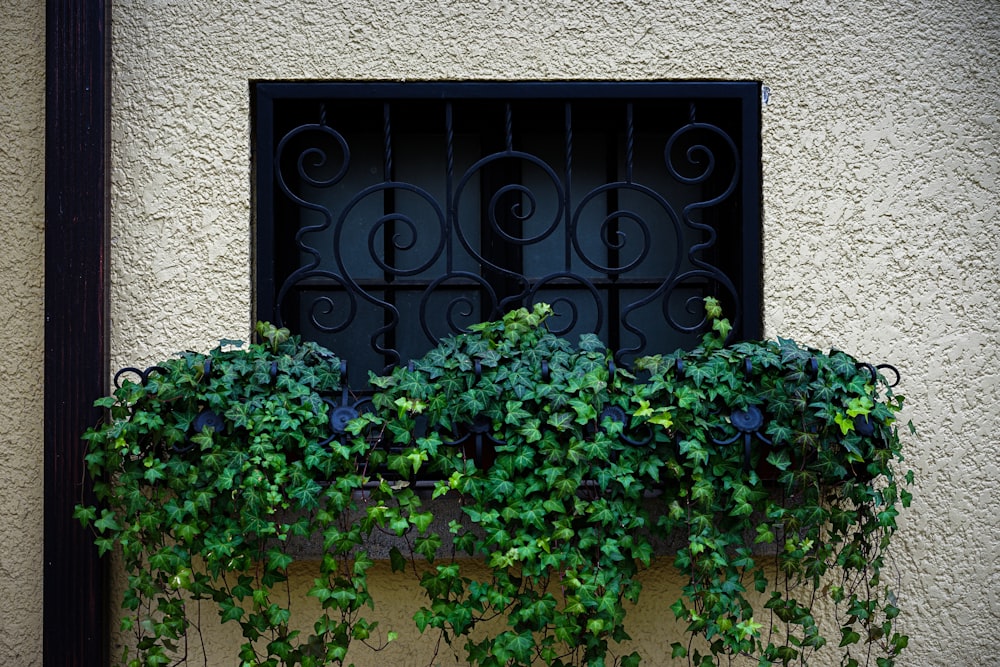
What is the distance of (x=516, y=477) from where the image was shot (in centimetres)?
227

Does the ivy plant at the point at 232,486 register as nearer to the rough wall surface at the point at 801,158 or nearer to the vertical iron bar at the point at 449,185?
the rough wall surface at the point at 801,158

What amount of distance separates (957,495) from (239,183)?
2.42m

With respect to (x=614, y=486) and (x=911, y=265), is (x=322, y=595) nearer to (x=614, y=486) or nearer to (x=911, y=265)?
(x=614, y=486)

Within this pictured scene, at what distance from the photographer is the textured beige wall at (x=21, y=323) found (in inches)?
102

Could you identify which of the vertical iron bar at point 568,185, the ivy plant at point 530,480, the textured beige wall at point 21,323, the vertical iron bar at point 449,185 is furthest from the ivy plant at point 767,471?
the textured beige wall at point 21,323

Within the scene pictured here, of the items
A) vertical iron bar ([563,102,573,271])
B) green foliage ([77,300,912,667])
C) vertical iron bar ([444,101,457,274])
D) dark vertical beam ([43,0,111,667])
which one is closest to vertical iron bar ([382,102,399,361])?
vertical iron bar ([444,101,457,274])

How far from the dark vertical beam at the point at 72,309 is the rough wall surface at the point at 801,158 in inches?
4.6

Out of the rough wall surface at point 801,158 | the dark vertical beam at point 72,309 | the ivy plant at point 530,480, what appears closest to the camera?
the ivy plant at point 530,480

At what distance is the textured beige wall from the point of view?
259 centimetres

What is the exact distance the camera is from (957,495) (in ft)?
8.74

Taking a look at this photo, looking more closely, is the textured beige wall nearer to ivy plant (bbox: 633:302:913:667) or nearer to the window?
the window

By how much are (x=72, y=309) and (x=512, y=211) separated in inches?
A: 53.2

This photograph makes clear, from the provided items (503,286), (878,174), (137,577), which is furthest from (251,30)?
(878,174)

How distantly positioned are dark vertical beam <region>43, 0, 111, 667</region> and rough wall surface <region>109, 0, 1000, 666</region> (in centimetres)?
12
